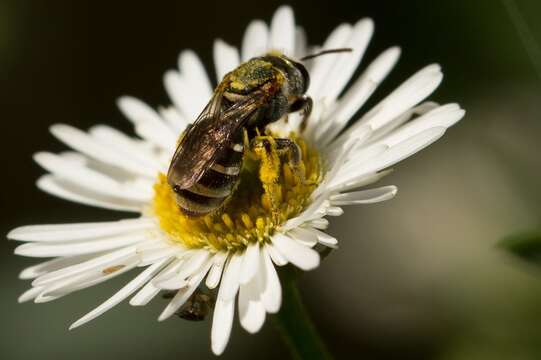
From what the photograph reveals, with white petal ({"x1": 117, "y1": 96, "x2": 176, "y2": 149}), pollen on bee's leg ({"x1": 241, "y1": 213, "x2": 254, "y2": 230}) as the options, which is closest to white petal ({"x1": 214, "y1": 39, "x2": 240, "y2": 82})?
white petal ({"x1": 117, "y1": 96, "x2": 176, "y2": 149})

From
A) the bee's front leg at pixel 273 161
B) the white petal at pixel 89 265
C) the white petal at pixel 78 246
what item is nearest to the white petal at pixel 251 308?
the bee's front leg at pixel 273 161

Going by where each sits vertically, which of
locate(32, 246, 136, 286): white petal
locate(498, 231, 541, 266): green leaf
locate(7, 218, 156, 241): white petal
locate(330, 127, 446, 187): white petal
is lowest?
locate(498, 231, 541, 266): green leaf

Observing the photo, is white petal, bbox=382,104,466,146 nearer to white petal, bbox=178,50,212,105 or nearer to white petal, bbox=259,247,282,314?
white petal, bbox=259,247,282,314

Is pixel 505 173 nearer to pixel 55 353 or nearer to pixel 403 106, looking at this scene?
pixel 403 106

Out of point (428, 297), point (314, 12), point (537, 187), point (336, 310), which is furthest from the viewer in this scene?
point (314, 12)

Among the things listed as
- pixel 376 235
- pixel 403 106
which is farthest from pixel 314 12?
pixel 403 106

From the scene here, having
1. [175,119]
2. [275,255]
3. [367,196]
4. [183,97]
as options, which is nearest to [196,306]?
[275,255]

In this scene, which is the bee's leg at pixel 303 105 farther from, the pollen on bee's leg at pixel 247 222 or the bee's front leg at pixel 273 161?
the pollen on bee's leg at pixel 247 222
